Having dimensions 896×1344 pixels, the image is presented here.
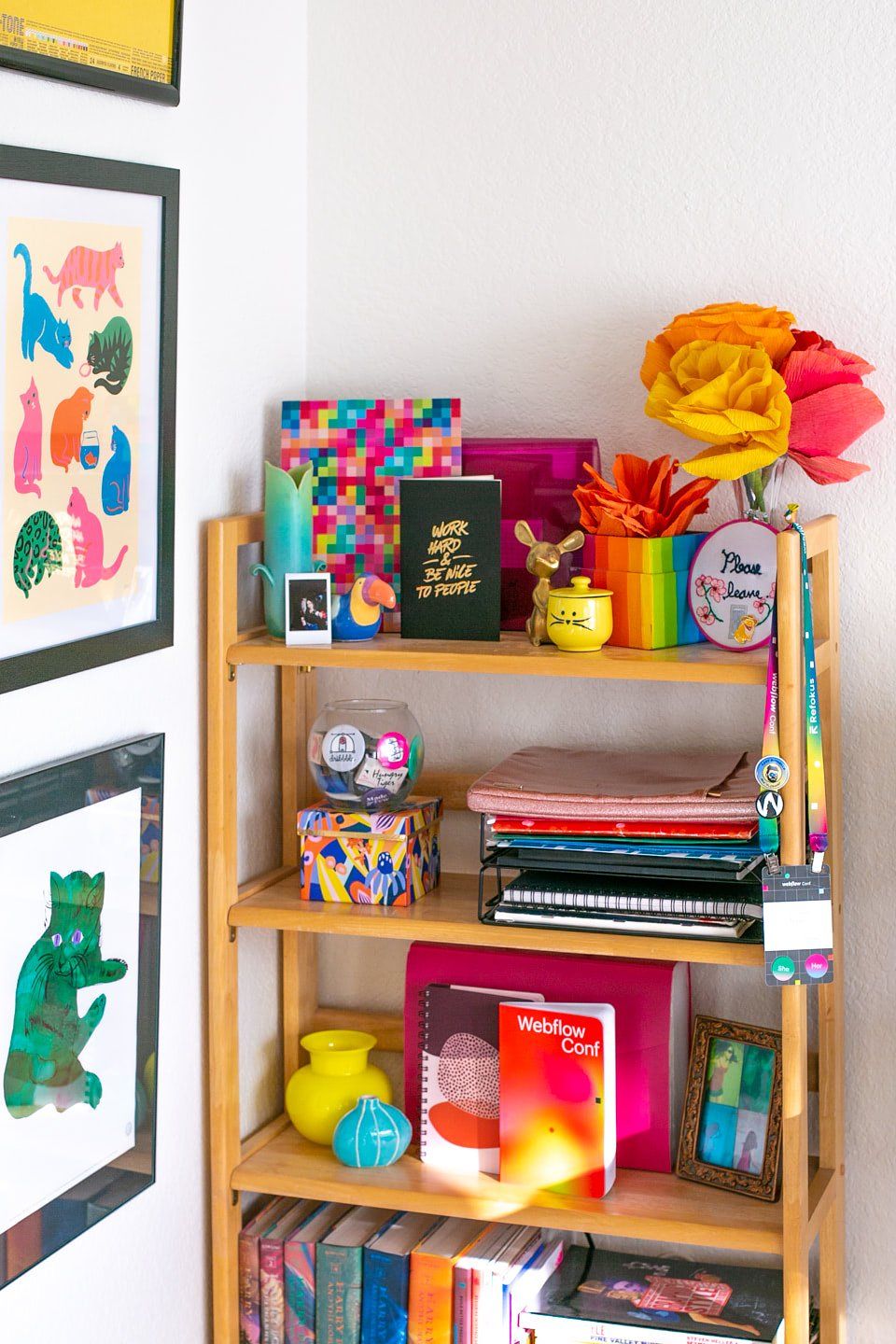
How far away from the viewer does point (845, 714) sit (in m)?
1.85

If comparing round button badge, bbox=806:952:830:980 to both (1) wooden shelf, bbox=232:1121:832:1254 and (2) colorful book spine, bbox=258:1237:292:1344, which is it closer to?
(1) wooden shelf, bbox=232:1121:832:1254

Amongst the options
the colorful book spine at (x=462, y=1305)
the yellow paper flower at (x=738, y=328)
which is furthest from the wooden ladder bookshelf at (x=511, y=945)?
the yellow paper flower at (x=738, y=328)

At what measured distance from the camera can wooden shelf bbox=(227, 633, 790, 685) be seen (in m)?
1.57

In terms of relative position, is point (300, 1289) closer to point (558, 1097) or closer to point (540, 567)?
point (558, 1097)

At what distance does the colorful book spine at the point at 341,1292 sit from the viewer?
1.82 metres

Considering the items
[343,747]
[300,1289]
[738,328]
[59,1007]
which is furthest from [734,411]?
[300,1289]

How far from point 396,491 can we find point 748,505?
433 millimetres

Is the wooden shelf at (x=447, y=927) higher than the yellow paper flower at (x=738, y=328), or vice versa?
the yellow paper flower at (x=738, y=328)

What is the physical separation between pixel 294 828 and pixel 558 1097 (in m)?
0.52

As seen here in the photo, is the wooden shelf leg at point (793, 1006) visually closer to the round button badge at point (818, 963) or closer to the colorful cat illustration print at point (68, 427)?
the round button badge at point (818, 963)

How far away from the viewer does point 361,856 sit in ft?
5.93

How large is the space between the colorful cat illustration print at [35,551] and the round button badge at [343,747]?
1.43 feet

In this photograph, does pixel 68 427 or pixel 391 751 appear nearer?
pixel 68 427

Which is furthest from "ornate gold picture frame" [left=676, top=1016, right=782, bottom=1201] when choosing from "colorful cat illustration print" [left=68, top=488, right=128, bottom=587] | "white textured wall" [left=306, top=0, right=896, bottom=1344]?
"colorful cat illustration print" [left=68, top=488, right=128, bottom=587]
